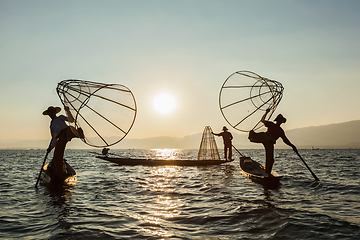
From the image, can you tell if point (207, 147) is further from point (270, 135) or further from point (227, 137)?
point (270, 135)

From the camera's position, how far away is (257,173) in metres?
16.3

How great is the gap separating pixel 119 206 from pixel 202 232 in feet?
11.9

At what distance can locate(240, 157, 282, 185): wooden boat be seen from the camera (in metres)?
12.2

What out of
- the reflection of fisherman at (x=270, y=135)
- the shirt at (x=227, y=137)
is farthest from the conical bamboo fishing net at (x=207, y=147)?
the reflection of fisherman at (x=270, y=135)

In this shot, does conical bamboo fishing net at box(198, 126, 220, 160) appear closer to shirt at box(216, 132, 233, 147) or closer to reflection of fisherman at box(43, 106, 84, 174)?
shirt at box(216, 132, 233, 147)

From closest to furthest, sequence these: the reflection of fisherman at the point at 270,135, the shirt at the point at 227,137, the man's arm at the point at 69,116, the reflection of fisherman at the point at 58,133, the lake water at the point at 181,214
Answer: the lake water at the point at 181,214
the man's arm at the point at 69,116
the reflection of fisherman at the point at 58,133
the reflection of fisherman at the point at 270,135
the shirt at the point at 227,137

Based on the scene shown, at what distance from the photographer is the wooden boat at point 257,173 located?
1222 cm

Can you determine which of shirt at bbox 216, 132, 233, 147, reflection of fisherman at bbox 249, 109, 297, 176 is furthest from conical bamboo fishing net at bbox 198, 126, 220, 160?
reflection of fisherman at bbox 249, 109, 297, 176

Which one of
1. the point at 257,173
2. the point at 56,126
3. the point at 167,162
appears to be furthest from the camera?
the point at 167,162

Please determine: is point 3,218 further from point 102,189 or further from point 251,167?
point 251,167

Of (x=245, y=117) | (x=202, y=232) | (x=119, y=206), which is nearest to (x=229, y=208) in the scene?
(x=202, y=232)

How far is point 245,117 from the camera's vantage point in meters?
15.0

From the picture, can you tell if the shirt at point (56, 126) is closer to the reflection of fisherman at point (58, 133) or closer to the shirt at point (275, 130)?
the reflection of fisherman at point (58, 133)

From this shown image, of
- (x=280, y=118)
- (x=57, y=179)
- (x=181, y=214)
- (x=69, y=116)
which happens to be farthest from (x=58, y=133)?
(x=280, y=118)
